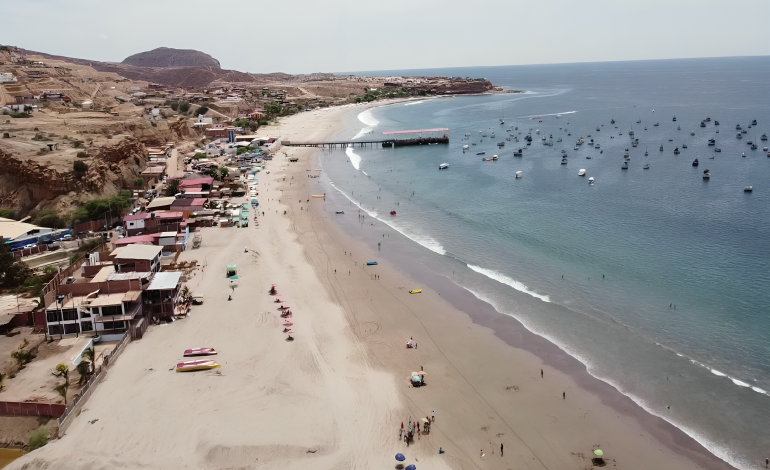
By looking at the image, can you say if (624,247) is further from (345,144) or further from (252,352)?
(345,144)

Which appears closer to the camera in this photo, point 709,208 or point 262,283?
point 262,283

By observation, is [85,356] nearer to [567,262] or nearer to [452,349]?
[452,349]

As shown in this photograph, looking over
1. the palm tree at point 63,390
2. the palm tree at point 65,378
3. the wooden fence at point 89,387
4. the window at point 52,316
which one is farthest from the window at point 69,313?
the palm tree at point 63,390

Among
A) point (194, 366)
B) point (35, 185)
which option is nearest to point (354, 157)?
point (35, 185)

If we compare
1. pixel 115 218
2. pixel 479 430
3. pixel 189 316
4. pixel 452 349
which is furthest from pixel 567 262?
pixel 115 218

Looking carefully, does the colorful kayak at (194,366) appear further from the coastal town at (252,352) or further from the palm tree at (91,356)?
the palm tree at (91,356)
